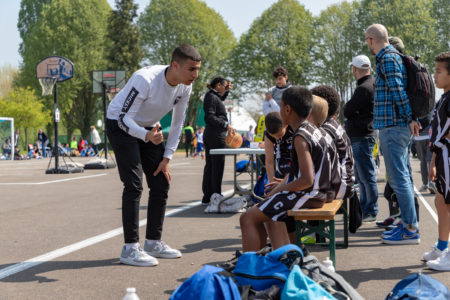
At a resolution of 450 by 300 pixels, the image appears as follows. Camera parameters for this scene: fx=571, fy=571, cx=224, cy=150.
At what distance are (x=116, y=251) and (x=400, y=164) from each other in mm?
2911

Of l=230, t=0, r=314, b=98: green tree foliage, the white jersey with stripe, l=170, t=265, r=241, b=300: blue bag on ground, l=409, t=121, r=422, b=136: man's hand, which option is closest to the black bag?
l=409, t=121, r=422, b=136: man's hand

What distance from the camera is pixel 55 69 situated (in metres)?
20.2

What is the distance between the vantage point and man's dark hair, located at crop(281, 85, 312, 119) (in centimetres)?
422

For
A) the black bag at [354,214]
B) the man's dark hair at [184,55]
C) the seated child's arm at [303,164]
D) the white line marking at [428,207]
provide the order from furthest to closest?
the white line marking at [428,207], the black bag at [354,214], the man's dark hair at [184,55], the seated child's arm at [303,164]

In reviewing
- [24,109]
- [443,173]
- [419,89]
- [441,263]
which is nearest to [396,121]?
[419,89]

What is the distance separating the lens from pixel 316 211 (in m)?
3.98

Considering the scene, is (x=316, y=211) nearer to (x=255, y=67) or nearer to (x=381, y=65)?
(x=381, y=65)

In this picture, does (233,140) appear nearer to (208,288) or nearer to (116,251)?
(116,251)

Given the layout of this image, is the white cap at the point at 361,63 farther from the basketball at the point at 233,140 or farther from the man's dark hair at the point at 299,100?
the man's dark hair at the point at 299,100

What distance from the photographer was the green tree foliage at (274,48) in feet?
180

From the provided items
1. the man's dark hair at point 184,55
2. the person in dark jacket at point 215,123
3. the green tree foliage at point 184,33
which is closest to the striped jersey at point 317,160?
the man's dark hair at point 184,55

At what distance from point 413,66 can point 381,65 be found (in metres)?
0.30

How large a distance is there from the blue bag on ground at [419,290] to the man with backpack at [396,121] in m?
2.66

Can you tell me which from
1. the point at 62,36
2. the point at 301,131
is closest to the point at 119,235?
the point at 301,131
